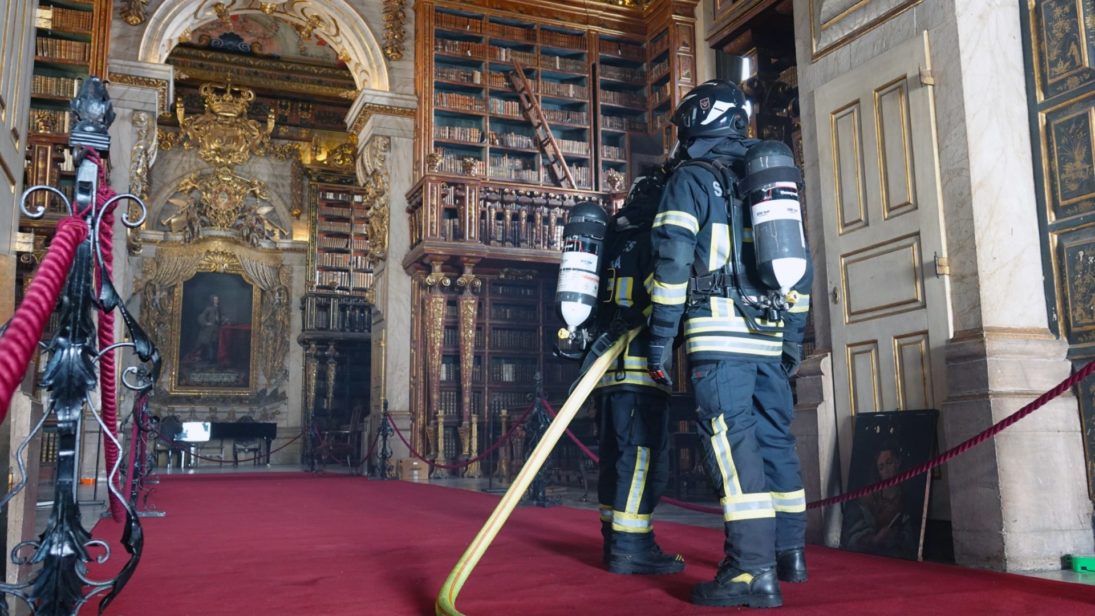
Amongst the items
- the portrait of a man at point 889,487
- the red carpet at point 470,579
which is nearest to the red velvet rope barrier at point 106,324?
the red carpet at point 470,579

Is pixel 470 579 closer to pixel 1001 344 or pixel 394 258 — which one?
pixel 1001 344

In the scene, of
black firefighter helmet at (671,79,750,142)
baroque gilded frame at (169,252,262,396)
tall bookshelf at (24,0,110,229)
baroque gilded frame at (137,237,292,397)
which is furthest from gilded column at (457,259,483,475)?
black firefighter helmet at (671,79,750,142)

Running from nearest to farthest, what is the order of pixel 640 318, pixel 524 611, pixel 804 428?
pixel 524 611 → pixel 640 318 → pixel 804 428

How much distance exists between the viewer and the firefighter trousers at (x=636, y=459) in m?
3.52

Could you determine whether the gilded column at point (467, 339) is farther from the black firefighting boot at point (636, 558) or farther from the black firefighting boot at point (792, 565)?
the black firefighting boot at point (792, 565)

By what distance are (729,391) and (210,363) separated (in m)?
15.3

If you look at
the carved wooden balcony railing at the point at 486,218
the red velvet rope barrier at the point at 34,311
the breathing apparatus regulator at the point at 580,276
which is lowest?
the red velvet rope barrier at the point at 34,311

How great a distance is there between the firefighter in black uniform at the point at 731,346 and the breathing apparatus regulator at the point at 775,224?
0.04 m

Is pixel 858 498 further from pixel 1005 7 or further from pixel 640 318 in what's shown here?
pixel 1005 7

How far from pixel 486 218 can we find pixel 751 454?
856 centimetres

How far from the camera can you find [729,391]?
3109 mm

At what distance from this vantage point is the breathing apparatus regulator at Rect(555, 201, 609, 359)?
380cm

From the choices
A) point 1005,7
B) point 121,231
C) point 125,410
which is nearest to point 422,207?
point 121,231

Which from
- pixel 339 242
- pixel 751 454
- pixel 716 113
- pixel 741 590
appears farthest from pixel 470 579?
pixel 339 242
